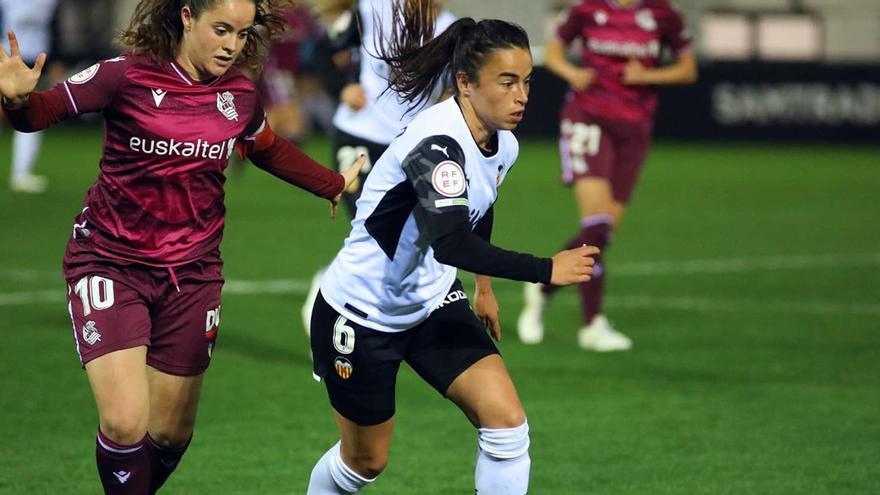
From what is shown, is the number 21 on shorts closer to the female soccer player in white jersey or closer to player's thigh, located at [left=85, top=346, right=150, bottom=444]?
player's thigh, located at [left=85, top=346, right=150, bottom=444]

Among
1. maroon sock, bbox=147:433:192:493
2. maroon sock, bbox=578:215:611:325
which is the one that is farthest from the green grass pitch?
maroon sock, bbox=147:433:192:493

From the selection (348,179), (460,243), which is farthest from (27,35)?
(460,243)

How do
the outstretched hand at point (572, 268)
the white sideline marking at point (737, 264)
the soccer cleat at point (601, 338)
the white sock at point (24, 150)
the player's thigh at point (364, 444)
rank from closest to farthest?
the outstretched hand at point (572, 268)
the player's thigh at point (364, 444)
the soccer cleat at point (601, 338)
the white sideline marking at point (737, 264)
the white sock at point (24, 150)

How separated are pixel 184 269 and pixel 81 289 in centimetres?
35

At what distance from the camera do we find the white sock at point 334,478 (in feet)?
16.3

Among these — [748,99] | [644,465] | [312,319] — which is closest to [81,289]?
[312,319]

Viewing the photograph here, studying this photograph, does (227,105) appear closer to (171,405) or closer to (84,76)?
(84,76)

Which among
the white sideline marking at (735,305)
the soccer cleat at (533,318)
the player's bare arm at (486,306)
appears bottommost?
the white sideline marking at (735,305)

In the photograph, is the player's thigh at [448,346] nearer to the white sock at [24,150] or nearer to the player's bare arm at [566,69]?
the player's bare arm at [566,69]

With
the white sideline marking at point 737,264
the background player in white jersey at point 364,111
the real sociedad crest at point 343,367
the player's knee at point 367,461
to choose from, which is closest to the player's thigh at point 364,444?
the player's knee at point 367,461

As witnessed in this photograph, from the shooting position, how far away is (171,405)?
5109 mm

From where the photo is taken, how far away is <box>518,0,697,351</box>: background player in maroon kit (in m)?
9.17

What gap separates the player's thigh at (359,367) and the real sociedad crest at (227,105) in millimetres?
767

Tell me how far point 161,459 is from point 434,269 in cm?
120
